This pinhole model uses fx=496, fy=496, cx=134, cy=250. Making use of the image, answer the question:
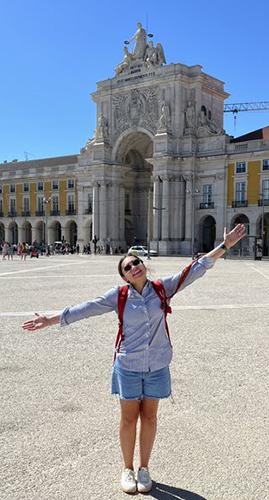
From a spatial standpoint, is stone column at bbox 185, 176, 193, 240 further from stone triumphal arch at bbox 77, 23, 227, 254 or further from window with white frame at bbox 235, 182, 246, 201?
window with white frame at bbox 235, 182, 246, 201

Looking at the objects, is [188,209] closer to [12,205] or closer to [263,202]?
[263,202]

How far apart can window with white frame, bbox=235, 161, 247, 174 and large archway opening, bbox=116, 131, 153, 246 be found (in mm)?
14453

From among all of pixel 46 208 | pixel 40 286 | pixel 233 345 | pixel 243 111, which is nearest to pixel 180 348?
pixel 233 345

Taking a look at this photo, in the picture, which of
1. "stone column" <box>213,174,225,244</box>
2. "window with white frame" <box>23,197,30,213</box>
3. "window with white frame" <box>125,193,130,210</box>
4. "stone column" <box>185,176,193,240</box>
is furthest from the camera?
"window with white frame" <box>23,197,30,213</box>

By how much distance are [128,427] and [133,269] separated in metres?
1.18

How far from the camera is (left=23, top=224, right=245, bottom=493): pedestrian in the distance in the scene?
360 centimetres

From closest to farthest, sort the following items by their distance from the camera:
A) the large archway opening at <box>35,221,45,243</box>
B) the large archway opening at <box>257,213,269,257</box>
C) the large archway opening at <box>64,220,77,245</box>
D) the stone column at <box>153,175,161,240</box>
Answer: the large archway opening at <box>257,213,269,257</box> → the stone column at <box>153,175,161,240</box> → the large archway opening at <box>64,220,77,245</box> → the large archway opening at <box>35,221,45,243</box>

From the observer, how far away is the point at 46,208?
65.9 meters

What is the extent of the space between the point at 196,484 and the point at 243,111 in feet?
282

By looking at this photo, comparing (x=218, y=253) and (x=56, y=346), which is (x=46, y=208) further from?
(x=218, y=253)

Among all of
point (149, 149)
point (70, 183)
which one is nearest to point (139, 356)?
point (149, 149)

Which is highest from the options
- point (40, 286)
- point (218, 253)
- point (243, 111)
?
point (243, 111)

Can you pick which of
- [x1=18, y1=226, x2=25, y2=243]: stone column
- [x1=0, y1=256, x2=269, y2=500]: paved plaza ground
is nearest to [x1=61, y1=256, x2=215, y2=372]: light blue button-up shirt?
[x1=0, y1=256, x2=269, y2=500]: paved plaza ground

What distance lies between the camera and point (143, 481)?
3.61 metres
